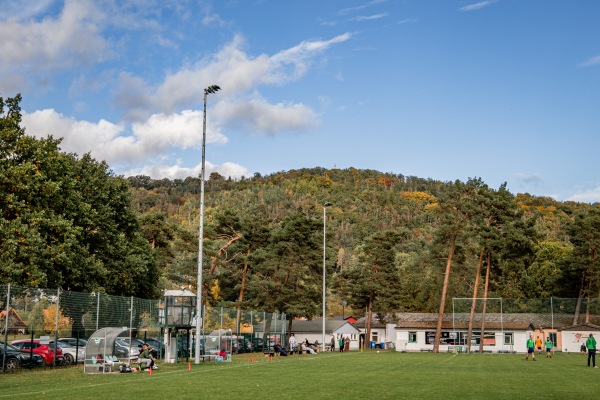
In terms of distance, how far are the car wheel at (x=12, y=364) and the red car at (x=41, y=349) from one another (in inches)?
22.4

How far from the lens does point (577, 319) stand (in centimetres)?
6906

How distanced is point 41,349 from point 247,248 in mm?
39317

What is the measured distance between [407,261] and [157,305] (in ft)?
286

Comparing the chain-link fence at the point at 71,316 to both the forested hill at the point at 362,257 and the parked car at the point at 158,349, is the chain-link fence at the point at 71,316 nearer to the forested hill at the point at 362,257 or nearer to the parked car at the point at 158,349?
the parked car at the point at 158,349

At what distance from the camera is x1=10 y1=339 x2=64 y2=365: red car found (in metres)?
25.2

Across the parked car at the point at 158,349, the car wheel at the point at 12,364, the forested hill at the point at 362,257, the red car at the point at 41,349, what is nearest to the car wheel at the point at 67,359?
the red car at the point at 41,349

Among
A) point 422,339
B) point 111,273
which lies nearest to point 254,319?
point 111,273

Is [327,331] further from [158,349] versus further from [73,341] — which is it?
[73,341]

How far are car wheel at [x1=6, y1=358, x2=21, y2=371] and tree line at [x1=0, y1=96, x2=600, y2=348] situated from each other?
9.54 metres

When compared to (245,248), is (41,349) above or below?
below

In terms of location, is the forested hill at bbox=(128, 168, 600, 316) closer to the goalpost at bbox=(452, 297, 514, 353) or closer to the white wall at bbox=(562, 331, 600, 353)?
the goalpost at bbox=(452, 297, 514, 353)

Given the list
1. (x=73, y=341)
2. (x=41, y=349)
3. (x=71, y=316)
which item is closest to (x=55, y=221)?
(x=73, y=341)

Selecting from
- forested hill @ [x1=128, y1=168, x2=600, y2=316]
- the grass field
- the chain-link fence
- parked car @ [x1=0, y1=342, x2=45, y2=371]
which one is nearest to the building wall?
forested hill @ [x1=128, y1=168, x2=600, y2=316]

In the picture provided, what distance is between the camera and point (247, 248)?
65.4 meters
